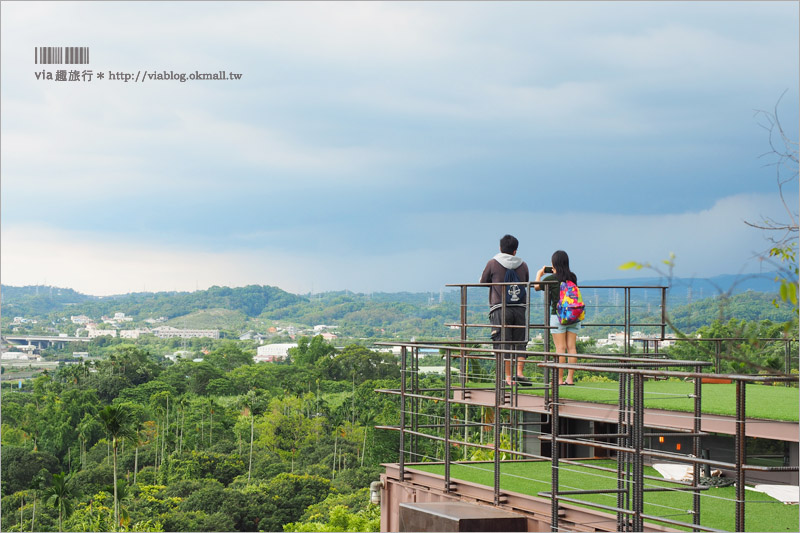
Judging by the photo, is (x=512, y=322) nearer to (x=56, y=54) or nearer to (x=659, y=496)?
(x=659, y=496)

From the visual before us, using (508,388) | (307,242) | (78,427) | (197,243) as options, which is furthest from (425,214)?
(508,388)

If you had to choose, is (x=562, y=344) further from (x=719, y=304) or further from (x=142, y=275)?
(x=142, y=275)

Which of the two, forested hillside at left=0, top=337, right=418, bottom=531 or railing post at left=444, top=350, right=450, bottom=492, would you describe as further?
forested hillside at left=0, top=337, right=418, bottom=531

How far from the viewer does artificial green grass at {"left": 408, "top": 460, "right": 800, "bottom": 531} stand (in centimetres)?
613

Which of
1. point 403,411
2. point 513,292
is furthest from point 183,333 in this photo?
point 403,411

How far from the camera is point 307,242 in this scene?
129m

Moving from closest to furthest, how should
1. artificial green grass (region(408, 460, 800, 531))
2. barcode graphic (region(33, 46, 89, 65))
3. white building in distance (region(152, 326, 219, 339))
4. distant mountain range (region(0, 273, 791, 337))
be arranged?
artificial green grass (region(408, 460, 800, 531))
barcode graphic (region(33, 46, 89, 65))
distant mountain range (region(0, 273, 791, 337))
white building in distance (region(152, 326, 219, 339))

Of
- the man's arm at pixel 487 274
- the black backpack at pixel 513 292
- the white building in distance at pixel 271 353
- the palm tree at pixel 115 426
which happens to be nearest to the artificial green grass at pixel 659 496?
the black backpack at pixel 513 292

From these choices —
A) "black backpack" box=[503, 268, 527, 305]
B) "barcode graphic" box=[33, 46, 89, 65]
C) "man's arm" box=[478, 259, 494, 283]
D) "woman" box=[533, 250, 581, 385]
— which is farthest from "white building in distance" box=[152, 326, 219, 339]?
"woman" box=[533, 250, 581, 385]

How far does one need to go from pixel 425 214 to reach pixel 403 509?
123m

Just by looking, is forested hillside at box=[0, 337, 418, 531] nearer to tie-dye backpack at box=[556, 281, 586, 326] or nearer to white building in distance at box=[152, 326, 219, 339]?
white building in distance at box=[152, 326, 219, 339]

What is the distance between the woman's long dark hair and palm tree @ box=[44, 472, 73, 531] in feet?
184

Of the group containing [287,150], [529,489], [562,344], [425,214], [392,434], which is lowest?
[392,434]

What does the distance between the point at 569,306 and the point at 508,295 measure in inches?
31.8
